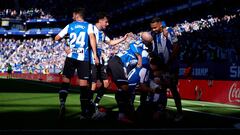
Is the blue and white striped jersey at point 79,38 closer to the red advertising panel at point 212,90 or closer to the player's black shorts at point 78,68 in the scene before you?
the player's black shorts at point 78,68

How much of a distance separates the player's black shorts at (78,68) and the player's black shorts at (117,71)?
55cm

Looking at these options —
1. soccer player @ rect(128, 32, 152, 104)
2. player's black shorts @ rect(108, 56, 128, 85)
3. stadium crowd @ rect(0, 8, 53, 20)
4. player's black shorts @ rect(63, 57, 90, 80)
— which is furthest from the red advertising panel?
stadium crowd @ rect(0, 8, 53, 20)

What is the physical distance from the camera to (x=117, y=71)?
816 centimetres

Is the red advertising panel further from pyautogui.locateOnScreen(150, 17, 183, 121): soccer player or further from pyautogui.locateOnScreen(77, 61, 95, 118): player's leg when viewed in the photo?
pyautogui.locateOnScreen(77, 61, 95, 118): player's leg

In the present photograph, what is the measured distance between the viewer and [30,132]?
5816mm

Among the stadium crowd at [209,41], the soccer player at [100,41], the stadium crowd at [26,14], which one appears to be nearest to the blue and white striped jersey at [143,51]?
the soccer player at [100,41]

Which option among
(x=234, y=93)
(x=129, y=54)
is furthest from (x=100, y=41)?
(x=234, y=93)

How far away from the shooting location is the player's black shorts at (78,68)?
7.88m

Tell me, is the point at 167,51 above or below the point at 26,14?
below

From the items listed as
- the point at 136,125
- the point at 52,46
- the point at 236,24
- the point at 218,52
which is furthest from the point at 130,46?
the point at 52,46

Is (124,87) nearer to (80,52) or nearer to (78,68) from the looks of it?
(78,68)

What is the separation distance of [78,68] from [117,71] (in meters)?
0.79

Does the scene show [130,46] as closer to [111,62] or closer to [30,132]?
[111,62]

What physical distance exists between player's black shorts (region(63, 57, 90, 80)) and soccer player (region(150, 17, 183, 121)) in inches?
54.0
